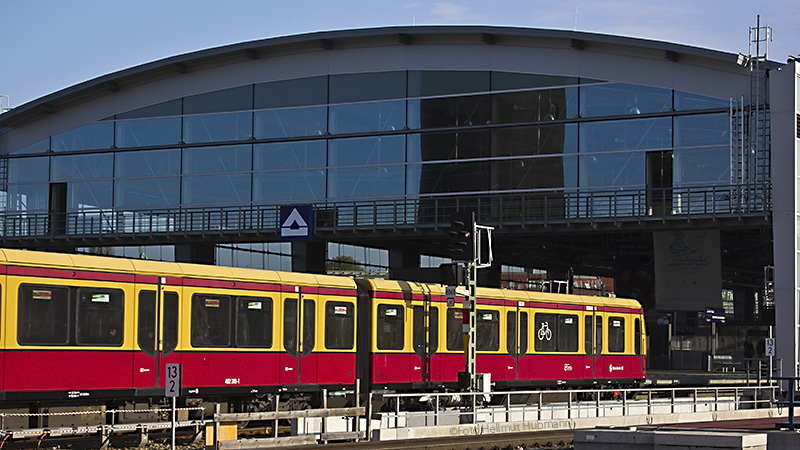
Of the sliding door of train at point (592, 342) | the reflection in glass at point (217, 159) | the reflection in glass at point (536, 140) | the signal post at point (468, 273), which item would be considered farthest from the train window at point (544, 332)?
the reflection in glass at point (217, 159)

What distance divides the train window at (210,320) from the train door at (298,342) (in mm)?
1618

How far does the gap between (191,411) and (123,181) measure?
28.1 metres

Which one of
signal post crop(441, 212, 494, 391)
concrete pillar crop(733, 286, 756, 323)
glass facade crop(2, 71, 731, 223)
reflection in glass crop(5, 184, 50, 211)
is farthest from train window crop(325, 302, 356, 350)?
concrete pillar crop(733, 286, 756, 323)

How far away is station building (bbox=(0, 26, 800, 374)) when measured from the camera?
3969 centimetres

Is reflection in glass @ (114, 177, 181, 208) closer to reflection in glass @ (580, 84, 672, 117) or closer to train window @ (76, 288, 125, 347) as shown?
reflection in glass @ (580, 84, 672, 117)

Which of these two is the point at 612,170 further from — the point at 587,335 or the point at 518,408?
the point at 518,408

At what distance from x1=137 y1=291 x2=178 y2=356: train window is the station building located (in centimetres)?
2084

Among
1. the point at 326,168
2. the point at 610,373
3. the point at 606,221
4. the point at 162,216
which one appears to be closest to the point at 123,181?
the point at 162,216

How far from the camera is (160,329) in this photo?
20953 millimetres

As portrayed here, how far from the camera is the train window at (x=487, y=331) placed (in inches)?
1129

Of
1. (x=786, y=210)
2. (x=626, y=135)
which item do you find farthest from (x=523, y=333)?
(x=626, y=135)

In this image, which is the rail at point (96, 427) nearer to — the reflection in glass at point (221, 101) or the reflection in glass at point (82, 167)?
the reflection in glass at point (221, 101)

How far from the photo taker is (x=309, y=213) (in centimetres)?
4194

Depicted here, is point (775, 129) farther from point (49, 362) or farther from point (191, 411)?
point (49, 362)
